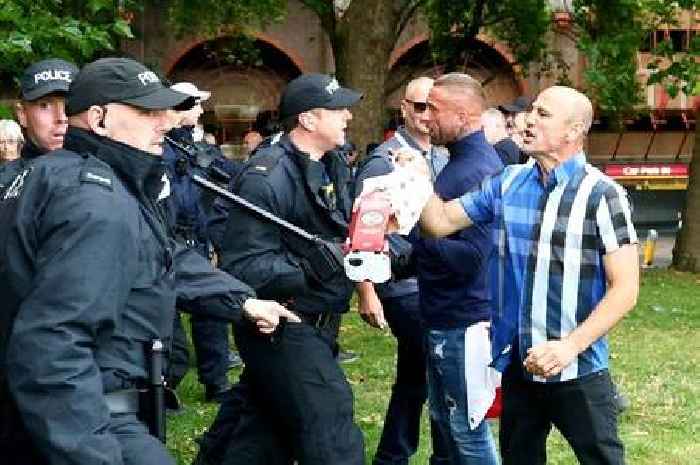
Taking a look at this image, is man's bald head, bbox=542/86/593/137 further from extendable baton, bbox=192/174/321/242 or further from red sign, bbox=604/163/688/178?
red sign, bbox=604/163/688/178

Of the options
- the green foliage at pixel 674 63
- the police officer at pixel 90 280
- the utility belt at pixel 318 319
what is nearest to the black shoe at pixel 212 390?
the utility belt at pixel 318 319

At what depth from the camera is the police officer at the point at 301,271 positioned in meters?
5.40

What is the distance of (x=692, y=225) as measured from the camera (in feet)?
62.6

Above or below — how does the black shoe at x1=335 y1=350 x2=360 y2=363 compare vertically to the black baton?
below

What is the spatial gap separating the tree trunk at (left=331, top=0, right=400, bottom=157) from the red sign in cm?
1053

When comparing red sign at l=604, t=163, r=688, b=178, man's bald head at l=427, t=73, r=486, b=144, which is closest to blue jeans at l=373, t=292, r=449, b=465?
man's bald head at l=427, t=73, r=486, b=144

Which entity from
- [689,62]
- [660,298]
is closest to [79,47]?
[660,298]

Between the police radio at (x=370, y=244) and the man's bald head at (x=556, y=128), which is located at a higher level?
the man's bald head at (x=556, y=128)

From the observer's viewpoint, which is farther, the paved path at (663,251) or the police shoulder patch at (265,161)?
the paved path at (663,251)

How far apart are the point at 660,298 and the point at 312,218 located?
419 inches

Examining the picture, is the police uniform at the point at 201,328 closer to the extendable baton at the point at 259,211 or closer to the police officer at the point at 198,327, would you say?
the police officer at the point at 198,327

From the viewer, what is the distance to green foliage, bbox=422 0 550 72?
73.1ft

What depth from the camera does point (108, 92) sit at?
3898 mm

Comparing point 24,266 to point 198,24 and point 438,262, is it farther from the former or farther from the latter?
point 198,24
